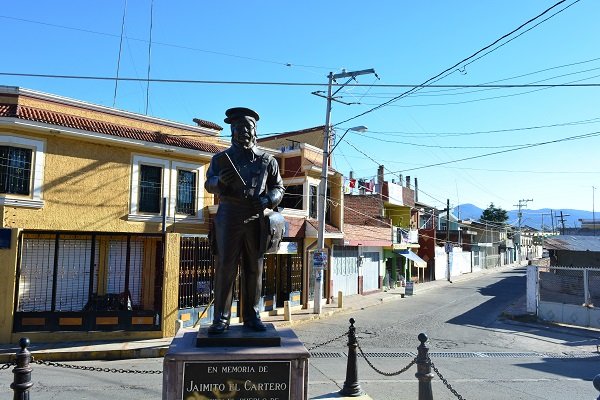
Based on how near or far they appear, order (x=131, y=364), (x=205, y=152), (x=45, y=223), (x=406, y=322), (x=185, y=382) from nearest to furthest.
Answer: (x=185, y=382)
(x=131, y=364)
(x=45, y=223)
(x=205, y=152)
(x=406, y=322)

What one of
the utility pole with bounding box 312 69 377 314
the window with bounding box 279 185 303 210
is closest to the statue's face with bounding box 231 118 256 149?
the utility pole with bounding box 312 69 377 314

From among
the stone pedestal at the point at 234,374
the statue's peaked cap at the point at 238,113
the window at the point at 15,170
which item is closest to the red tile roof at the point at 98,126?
the window at the point at 15,170

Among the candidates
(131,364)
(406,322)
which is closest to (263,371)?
(131,364)

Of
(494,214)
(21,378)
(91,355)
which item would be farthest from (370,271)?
(494,214)

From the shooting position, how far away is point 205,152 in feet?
51.7

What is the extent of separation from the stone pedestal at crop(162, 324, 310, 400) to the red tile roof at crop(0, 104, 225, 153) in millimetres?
10767

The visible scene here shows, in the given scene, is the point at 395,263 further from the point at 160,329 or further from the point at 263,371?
the point at 263,371

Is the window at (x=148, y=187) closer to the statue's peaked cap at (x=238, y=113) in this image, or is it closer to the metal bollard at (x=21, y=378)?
the metal bollard at (x=21, y=378)

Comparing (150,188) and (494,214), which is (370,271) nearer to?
(150,188)

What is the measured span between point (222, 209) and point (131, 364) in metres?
7.18

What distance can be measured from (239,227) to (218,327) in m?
1.10

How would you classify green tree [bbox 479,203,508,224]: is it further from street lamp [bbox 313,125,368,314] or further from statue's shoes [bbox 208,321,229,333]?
statue's shoes [bbox 208,321,229,333]

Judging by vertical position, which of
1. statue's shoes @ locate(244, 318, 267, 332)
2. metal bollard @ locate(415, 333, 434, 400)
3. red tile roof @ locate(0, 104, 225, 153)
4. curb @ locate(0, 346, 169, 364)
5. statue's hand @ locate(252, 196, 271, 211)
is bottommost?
curb @ locate(0, 346, 169, 364)

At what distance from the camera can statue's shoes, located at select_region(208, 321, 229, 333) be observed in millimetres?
4867
